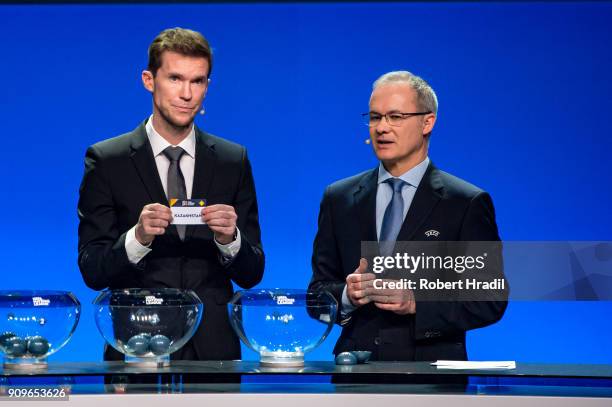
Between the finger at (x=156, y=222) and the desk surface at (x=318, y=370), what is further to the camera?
the finger at (x=156, y=222)

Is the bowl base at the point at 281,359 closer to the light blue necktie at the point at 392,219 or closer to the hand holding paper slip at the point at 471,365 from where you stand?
the hand holding paper slip at the point at 471,365

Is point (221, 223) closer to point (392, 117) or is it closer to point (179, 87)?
point (179, 87)

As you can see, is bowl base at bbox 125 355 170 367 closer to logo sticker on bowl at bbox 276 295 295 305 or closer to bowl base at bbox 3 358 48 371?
bowl base at bbox 3 358 48 371

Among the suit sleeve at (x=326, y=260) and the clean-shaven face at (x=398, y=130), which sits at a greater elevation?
the clean-shaven face at (x=398, y=130)

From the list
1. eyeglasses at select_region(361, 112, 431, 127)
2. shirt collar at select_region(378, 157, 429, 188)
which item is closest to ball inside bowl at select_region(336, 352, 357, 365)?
shirt collar at select_region(378, 157, 429, 188)

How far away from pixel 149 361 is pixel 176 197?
90 cm

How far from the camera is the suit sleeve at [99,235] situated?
372cm

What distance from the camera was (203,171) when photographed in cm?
401

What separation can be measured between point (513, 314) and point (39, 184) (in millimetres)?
2665

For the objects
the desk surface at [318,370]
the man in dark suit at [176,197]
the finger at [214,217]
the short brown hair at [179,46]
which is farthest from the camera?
the short brown hair at [179,46]

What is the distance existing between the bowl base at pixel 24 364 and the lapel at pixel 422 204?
1.31m

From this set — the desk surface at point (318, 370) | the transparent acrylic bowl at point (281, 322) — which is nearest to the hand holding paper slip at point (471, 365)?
the desk surface at point (318, 370)

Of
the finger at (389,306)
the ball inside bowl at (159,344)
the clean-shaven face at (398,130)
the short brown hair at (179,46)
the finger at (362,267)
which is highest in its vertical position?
the short brown hair at (179,46)

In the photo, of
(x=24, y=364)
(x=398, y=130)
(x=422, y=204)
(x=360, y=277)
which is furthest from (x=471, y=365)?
(x=24, y=364)
